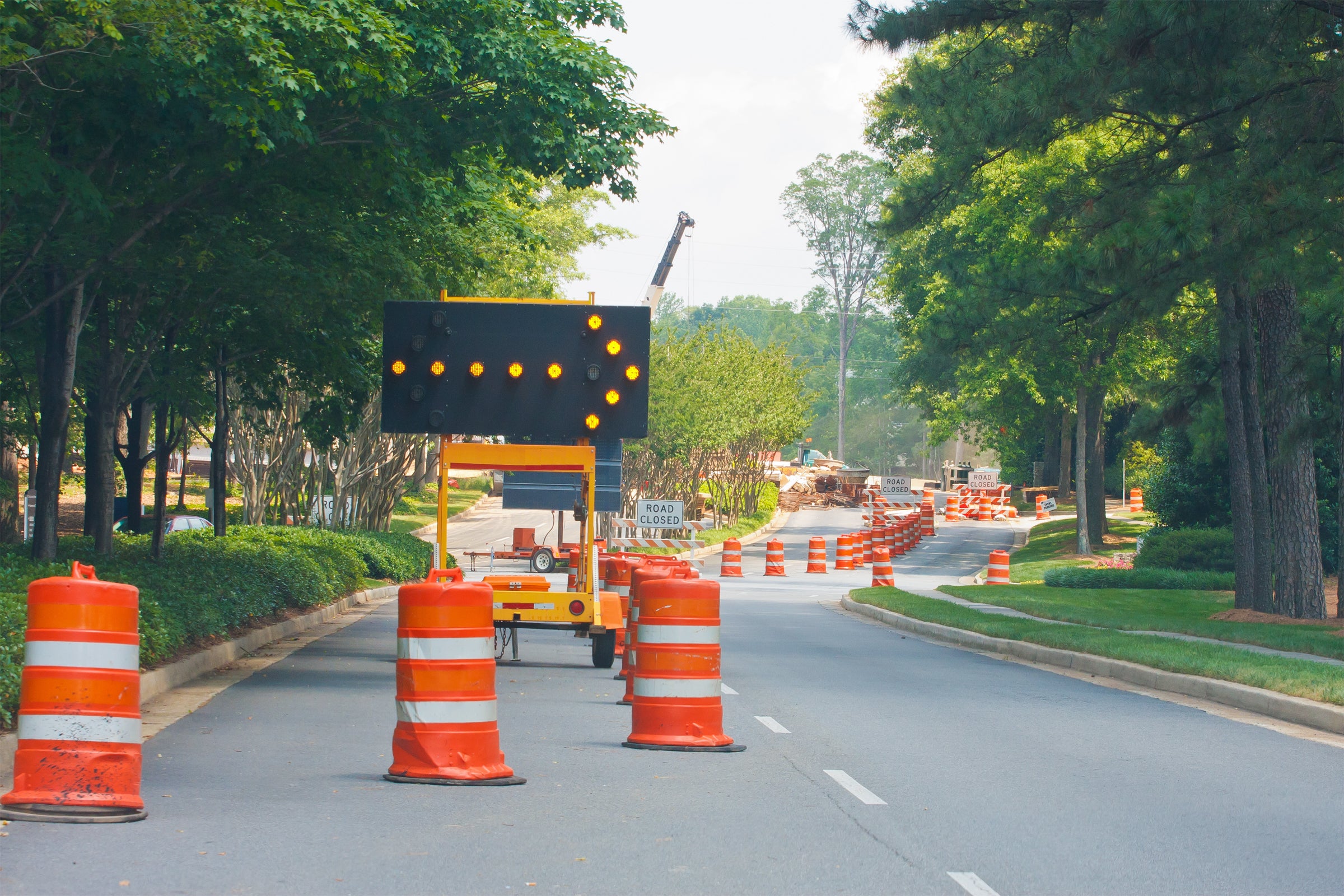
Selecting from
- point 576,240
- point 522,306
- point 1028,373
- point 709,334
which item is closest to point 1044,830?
point 522,306

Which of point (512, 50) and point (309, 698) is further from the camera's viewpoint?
point (512, 50)

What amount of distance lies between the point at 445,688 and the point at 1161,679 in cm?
941

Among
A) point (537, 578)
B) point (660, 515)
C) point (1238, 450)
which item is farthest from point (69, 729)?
point (660, 515)

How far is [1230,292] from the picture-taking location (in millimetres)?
23531

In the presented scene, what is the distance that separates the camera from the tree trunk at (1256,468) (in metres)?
23.7

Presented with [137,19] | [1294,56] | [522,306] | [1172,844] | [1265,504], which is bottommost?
[1172,844]

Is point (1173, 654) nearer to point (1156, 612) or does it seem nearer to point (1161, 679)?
point (1161, 679)

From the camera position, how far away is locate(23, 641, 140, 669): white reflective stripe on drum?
7.05 m

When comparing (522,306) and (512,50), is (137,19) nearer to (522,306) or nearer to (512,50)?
(512,50)

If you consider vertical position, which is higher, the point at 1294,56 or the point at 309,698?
the point at 1294,56

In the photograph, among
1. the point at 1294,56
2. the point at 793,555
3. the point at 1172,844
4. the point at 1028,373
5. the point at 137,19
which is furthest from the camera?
the point at 793,555

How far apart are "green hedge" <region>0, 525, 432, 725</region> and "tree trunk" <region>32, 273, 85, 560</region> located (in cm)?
49

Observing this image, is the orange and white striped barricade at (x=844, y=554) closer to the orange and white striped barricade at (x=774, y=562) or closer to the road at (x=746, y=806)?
the orange and white striped barricade at (x=774, y=562)

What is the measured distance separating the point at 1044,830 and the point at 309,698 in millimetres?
7109
